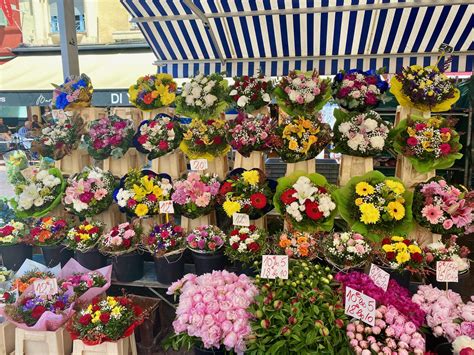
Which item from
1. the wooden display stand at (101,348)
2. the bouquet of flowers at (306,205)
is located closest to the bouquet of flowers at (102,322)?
the wooden display stand at (101,348)

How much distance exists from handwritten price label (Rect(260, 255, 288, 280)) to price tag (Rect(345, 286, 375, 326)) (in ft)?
1.07

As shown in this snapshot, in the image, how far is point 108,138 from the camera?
9.18 feet

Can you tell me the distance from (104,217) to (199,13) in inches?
91.4

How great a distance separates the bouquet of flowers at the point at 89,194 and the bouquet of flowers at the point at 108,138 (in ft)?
0.59

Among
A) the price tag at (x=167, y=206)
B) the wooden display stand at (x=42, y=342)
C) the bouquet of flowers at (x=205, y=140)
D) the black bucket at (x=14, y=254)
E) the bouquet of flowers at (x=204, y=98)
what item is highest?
the bouquet of flowers at (x=204, y=98)

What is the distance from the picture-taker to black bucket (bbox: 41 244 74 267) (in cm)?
264

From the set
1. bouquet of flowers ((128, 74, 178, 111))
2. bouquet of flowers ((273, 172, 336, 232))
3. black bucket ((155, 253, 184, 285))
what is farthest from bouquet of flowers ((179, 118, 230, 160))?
black bucket ((155, 253, 184, 285))

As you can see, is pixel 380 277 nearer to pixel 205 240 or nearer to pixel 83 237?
pixel 205 240

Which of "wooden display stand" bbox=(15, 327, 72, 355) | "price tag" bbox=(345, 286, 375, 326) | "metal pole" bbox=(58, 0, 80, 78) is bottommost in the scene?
"wooden display stand" bbox=(15, 327, 72, 355)

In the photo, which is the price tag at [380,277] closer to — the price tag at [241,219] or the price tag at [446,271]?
the price tag at [446,271]

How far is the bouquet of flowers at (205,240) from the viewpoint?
2348mm

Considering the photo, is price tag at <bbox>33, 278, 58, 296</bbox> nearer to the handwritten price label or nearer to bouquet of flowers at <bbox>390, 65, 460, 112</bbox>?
the handwritten price label

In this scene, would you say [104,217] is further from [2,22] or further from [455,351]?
[2,22]

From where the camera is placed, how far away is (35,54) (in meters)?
8.47
